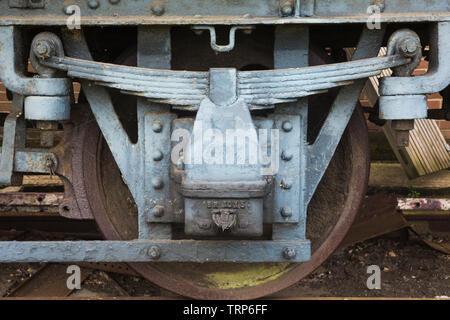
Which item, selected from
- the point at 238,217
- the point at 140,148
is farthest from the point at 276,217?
the point at 140,148

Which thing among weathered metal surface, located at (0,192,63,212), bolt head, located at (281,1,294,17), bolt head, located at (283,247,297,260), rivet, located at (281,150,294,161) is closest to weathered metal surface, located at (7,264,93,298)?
weathered metal surface, located at (0,192,63,212)

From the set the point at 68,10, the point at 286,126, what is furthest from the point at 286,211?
the point at 68,10

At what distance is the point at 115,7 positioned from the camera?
1.91m

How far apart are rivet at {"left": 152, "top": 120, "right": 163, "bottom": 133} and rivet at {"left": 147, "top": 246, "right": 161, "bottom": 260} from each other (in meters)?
0.49

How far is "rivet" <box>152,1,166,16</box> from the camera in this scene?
1902 mm

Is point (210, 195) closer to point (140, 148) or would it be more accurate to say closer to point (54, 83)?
point (140, 148)

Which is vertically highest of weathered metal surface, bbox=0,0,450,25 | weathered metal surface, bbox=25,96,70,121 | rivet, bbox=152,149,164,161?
weathered metal surface, bbox=0,0,450,25

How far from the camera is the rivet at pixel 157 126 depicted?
207 centimetres

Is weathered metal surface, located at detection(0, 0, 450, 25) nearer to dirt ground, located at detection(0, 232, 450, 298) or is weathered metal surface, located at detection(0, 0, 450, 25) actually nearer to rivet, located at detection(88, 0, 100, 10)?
rivet, located at detection(88, 0, 100, 10)

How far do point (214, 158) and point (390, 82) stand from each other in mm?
746

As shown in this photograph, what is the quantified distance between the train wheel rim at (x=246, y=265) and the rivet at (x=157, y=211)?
0.33 m

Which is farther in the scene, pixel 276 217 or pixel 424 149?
pixel 424 149

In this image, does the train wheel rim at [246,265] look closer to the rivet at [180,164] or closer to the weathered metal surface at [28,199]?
the rivet at [180,164]

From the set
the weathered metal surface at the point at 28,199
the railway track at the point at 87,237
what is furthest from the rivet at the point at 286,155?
the weathered metal surface at the point at 28,199
